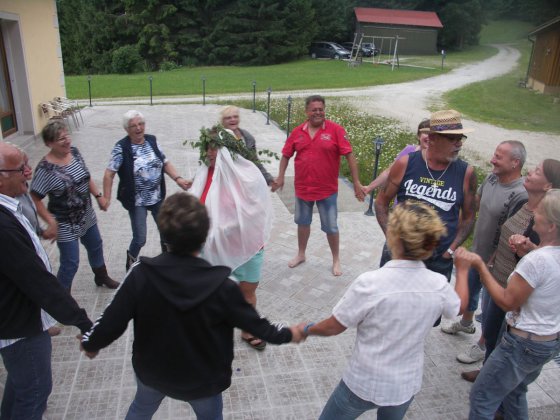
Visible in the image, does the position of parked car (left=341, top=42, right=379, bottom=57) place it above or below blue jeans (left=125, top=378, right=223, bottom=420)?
above

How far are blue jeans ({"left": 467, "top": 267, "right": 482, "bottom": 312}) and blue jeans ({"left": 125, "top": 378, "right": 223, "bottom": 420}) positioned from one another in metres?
2.47

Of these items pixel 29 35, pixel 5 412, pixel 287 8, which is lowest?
pixel 5 412

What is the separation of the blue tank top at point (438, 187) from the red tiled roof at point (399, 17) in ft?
159

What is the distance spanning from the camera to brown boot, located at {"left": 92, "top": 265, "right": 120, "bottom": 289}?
476 centimetres

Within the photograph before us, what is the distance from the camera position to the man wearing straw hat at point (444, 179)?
3365 millimetres

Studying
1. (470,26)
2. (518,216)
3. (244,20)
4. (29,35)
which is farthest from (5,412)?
(470,26)

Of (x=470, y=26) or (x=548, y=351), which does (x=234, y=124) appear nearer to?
(x=548, y=351)

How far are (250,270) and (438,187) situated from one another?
1651 millimetres

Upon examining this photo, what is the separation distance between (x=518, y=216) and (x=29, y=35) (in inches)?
463

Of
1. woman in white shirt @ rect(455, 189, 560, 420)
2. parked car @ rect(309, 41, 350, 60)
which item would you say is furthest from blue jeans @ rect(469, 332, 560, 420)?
parked car @ rect(309, 41, 350, 60)

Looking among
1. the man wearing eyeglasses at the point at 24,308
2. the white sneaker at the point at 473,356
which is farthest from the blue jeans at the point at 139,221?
the white sneaker at the point at 473,356

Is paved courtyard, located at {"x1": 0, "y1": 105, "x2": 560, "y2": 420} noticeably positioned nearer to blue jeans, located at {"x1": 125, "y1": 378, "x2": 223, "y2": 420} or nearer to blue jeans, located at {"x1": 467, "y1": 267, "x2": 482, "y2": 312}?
blue jeans, located at {"x1": 467, "y1": 267, "x2": 482, "y2": 312}

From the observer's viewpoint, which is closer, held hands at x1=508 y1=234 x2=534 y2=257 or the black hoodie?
the black hoodie

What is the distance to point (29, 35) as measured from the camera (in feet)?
36.8
